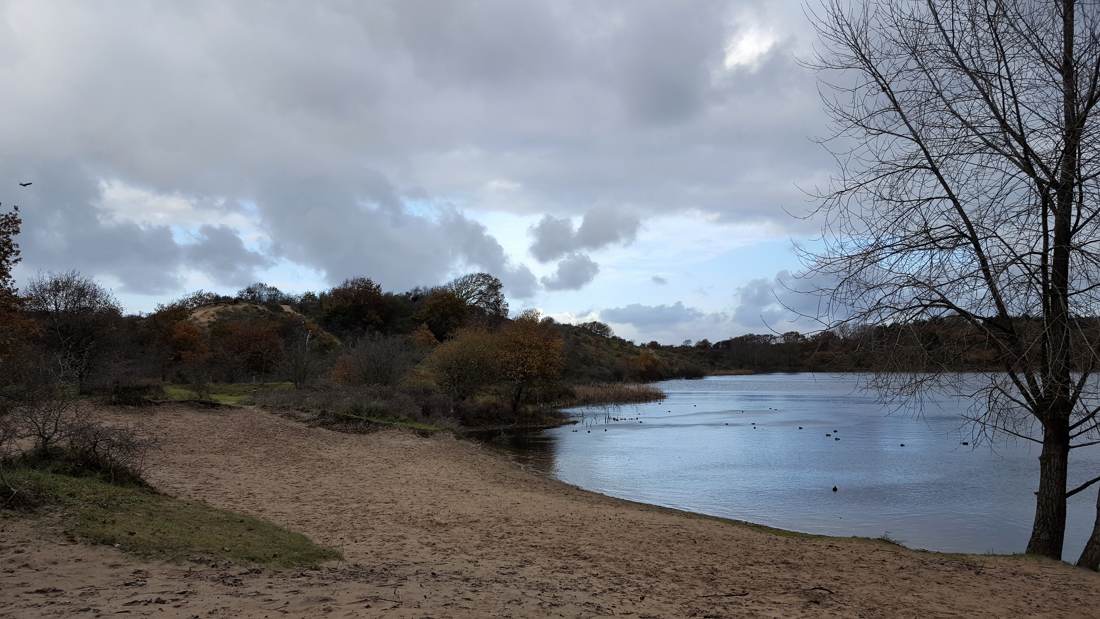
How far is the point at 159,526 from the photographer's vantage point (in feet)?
28.5

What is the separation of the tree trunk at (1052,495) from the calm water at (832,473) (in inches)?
71.7

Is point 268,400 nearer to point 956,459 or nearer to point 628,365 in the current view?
point 956,459

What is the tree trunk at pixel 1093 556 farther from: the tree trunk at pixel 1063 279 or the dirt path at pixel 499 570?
the tree trunk at pixel 1063 279

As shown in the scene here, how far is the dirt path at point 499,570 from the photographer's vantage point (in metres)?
6.24

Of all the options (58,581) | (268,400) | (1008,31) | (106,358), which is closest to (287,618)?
(58,581)

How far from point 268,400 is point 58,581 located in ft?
84.1

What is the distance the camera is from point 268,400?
30.6m

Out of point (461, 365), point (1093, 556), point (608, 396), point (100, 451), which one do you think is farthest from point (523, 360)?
point (1093, 556)

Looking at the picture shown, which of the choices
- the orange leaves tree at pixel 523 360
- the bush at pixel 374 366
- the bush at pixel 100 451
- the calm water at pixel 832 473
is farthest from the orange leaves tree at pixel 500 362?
the bush at pixel 100 451

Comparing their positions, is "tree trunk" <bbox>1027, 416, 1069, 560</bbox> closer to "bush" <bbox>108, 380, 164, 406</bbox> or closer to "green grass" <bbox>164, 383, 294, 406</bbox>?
"green grass" <bbox>164, 383, 294, 406</bbox>

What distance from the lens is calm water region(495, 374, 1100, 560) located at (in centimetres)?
1677

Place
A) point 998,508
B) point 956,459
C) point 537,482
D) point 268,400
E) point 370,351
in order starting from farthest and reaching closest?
point 370,351
point 268,400
point 956,459
point 537,482
point 998,508

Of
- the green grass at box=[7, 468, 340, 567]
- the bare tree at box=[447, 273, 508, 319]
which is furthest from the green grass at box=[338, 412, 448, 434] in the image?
the bare tree at box=[447, 273, 508, 319]

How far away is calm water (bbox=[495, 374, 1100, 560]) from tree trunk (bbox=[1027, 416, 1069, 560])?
1.82m
